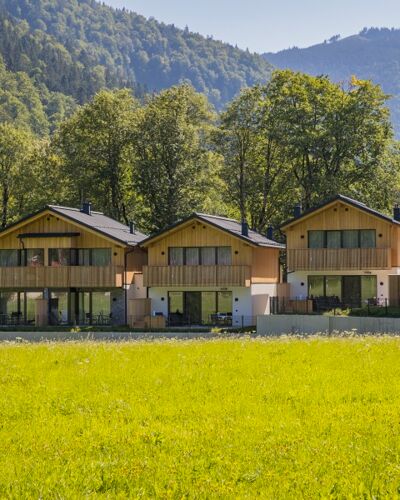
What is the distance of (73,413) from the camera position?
47.2ft

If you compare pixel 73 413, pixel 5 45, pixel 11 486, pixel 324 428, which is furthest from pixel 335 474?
pixel 5 45

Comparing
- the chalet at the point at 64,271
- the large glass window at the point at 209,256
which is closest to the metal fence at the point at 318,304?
the large glass window at the point at 209,256

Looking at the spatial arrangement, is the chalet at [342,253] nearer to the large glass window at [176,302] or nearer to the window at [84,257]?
the large glass window at [176,302]

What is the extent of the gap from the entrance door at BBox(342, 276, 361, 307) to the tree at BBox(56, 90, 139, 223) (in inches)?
860

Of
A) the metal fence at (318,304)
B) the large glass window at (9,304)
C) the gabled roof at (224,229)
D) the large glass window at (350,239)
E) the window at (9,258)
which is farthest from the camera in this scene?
the large glass window at (9,304)

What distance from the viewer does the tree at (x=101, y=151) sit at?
203 feet

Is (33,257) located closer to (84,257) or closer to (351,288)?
(84,257)

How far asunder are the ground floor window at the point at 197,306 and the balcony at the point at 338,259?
14.0 ft

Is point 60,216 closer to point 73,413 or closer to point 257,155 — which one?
point 257,155

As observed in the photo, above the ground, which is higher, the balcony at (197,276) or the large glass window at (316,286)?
the balcony at (197,276)

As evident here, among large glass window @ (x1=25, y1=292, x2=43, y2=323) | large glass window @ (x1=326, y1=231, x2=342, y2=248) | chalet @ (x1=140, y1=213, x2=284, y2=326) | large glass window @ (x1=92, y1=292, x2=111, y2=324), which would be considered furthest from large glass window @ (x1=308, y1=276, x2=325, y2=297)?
large glass window @ (x1=25, y1=292, x2=43, y2=323)

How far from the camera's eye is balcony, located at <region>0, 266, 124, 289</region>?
4791 centimetres

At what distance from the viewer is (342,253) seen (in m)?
46.2

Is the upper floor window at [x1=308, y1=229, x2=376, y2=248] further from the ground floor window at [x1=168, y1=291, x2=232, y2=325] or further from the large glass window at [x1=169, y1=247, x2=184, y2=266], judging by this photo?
the large glass window at [x1=169, y1=247, x2=184, y2=266]
